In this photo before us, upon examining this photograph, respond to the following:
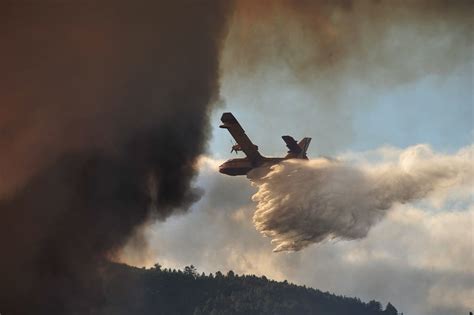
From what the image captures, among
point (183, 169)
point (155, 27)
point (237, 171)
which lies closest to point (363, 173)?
point (237, 171)

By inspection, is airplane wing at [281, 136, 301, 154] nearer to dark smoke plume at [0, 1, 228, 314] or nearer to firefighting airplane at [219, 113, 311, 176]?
firefighting airplane at [219, 113, 311, 176]

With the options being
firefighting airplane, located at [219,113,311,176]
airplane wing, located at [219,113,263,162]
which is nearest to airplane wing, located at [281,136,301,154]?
firefighting airplane, located at [219,113,311,176]

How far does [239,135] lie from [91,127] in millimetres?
13543

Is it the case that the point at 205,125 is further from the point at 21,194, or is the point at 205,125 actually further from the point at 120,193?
the point at 21,194

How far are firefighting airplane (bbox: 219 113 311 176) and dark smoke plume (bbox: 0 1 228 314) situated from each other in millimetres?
4889

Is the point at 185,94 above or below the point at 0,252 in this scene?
above

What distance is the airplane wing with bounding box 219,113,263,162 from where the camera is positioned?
8919 centimetres

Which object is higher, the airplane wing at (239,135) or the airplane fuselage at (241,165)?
the airplane wing at (239,135)

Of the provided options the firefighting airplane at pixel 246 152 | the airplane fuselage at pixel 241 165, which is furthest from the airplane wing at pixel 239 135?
the airplane fuselage at pixel 241 165

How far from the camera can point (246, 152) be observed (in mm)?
90125

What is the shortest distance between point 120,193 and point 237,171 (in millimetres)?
11026

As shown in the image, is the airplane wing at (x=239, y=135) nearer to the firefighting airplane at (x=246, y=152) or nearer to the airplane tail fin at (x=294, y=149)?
the firefighting airplane at (x=246, y=152)

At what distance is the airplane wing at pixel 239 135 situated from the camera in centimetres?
8919

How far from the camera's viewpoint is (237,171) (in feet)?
298
